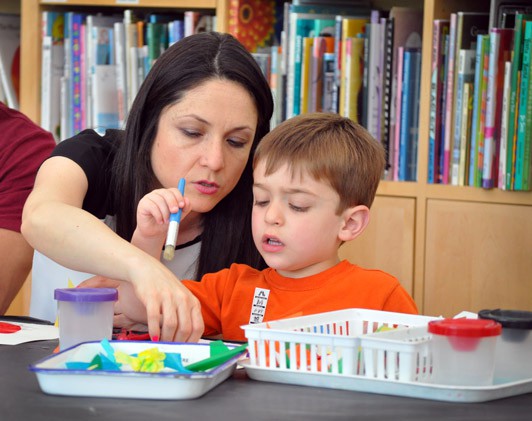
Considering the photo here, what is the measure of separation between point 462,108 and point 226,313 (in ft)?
3.76

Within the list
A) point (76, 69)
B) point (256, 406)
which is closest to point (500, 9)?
point (76, 69)

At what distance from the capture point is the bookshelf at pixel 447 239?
229 cm

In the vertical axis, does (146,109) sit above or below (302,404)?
above

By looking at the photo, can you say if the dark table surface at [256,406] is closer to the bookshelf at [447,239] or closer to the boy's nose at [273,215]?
the boy's nose at [273,215]

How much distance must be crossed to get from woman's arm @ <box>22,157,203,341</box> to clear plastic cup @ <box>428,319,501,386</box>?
0.34m

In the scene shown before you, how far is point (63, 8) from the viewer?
9.49 feet

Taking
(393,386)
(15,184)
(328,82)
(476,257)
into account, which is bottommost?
(476,257)

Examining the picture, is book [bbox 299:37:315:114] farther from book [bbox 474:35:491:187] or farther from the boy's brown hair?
the boy's brown hair

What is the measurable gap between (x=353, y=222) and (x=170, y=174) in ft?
1.15

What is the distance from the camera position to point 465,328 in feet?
3.11

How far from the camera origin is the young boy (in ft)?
4.54

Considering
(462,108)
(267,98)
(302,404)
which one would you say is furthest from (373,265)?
(302,404)

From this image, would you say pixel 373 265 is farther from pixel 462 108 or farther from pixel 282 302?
pixel 282 302

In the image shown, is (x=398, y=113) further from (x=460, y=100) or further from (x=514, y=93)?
(x=514, y=93)
